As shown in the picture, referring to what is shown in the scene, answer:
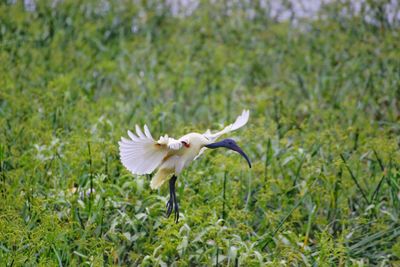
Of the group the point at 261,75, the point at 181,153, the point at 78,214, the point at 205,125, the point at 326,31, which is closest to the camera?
the point at 181,153

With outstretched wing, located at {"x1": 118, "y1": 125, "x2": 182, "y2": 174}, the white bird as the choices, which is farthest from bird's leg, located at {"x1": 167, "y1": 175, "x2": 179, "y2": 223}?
outstretched wing, located at {"x1": 118, "y1": 125, "x2": 182, "y2": 174}

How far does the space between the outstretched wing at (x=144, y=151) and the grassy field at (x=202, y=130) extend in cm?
40

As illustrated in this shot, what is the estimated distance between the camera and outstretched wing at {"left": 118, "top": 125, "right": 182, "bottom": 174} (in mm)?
4293

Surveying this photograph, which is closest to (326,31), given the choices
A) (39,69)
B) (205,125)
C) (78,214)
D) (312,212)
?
(205,125)

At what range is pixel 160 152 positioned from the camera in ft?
14.4

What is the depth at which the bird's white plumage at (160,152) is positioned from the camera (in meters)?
4.31

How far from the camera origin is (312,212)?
17.4 ft

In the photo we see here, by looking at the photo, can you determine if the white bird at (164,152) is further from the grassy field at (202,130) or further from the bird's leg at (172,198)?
the grassy field at (202,130)

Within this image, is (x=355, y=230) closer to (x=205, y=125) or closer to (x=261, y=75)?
(x=205, y=125)


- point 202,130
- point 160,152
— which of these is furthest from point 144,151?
point 202,130

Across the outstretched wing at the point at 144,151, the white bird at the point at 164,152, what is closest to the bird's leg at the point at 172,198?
the white bird at the point at 164,152

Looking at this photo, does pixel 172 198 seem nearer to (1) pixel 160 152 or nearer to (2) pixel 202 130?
(1) pixel 160 152

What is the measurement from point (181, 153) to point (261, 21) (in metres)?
4.55

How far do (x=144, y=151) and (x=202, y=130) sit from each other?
84.5 inches
